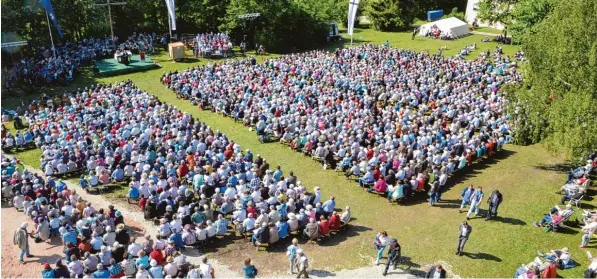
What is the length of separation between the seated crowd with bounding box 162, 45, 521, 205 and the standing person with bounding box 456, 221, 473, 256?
3675 mm

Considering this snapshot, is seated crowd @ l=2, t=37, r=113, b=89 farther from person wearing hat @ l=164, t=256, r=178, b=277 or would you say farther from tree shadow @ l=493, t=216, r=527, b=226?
tree shadow @ l=493, t=216, r=527, b=226

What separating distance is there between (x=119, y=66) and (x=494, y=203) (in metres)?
32.0

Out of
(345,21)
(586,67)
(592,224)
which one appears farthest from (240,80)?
(345,21)

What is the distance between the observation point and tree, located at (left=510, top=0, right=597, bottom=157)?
17.4m

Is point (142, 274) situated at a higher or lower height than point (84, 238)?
lower

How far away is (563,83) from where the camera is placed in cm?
1909

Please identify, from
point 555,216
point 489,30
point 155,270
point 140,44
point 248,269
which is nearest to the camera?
point 155,270

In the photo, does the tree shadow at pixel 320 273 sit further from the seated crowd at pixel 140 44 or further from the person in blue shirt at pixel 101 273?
the seated crowd at pixel 140 44

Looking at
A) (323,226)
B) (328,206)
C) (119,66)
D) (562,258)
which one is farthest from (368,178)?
(119,66)

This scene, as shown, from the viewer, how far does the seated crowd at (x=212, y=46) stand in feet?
141

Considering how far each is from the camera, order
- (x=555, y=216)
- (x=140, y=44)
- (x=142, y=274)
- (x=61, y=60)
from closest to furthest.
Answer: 1. (x=142, y=274)
2. (x=555, y=216)
3. (x=61, y=60)
4. (x=140, y=44)

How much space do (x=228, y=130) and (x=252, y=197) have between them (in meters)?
10.1

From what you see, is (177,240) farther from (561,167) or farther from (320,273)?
(561,167)

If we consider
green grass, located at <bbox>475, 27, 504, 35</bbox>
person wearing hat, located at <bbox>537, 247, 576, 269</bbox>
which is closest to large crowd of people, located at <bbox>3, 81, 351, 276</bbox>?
person wearing hat, located at <bbox>537, 247, 576, 269</bbox>
